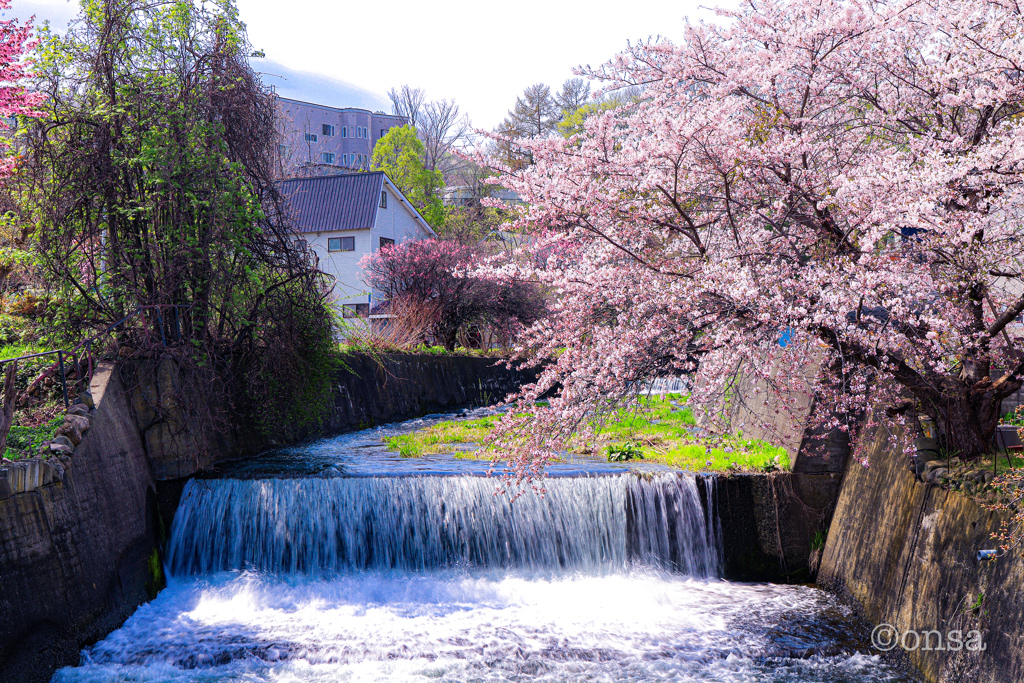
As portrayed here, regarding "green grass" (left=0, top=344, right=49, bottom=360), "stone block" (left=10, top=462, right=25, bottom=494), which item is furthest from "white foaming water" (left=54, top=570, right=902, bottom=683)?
"green grass" (left=0, top=344, right=49, bottom=360)

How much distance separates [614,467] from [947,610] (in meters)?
4.53

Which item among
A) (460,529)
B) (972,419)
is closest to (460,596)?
(460,529)

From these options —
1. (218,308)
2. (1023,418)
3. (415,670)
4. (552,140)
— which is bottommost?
(415,670)

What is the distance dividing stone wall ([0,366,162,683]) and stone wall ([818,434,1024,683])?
281 inches

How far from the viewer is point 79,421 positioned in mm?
7352

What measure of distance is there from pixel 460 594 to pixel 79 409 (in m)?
4.47

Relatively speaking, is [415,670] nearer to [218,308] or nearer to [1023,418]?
[1023,418]

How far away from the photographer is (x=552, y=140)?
6324 mm

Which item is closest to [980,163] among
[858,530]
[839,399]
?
[839,399]

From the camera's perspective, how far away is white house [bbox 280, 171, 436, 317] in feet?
96.7

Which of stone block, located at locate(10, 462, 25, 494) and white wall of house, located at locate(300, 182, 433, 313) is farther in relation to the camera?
white wall of house, located at locate(300, 182, 433, 313)

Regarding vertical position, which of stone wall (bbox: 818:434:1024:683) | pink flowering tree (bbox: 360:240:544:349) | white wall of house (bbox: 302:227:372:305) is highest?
white wall of house (bbox: 302:227:372:305)

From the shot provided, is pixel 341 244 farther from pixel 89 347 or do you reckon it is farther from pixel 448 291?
pixel 89 347

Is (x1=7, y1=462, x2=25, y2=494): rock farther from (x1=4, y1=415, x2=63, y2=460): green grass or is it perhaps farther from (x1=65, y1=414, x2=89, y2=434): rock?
(x1=65, y1=414, x2=89, y2=434): rock
